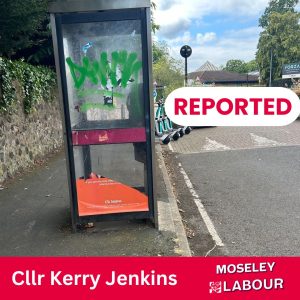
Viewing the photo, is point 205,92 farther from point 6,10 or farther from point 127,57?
point 6,10

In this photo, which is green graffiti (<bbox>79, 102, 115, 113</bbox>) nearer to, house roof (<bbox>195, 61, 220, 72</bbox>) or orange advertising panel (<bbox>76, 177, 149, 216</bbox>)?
orange advertising panel (<bbox>76, 177, 149, 216</bbox>)

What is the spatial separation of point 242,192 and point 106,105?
332 centimetres

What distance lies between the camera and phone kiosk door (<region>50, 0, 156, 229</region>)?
3.85m

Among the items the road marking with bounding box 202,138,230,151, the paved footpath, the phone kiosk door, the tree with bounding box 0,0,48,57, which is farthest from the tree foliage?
the phone kiosk door

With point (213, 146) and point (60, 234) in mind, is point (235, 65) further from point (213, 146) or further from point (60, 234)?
point (60, 234)

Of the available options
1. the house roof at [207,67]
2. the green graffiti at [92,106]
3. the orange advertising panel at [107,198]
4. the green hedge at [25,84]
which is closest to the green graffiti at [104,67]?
the green graffiti at [92,106]

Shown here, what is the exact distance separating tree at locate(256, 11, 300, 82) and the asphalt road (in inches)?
1352

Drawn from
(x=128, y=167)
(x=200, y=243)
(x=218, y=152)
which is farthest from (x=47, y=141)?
(x=200, y=243)

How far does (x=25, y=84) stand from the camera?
26.6 feet

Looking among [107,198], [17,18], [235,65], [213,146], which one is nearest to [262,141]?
[213,146]

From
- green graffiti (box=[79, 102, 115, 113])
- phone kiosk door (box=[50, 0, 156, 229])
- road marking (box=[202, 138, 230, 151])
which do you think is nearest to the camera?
phone kiosk door (box=[50, 0, 156, 229])

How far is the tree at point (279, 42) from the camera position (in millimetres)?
42594

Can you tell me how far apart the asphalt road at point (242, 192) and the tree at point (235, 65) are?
102 meters

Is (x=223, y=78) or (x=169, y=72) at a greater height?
(x=169, y=72)
